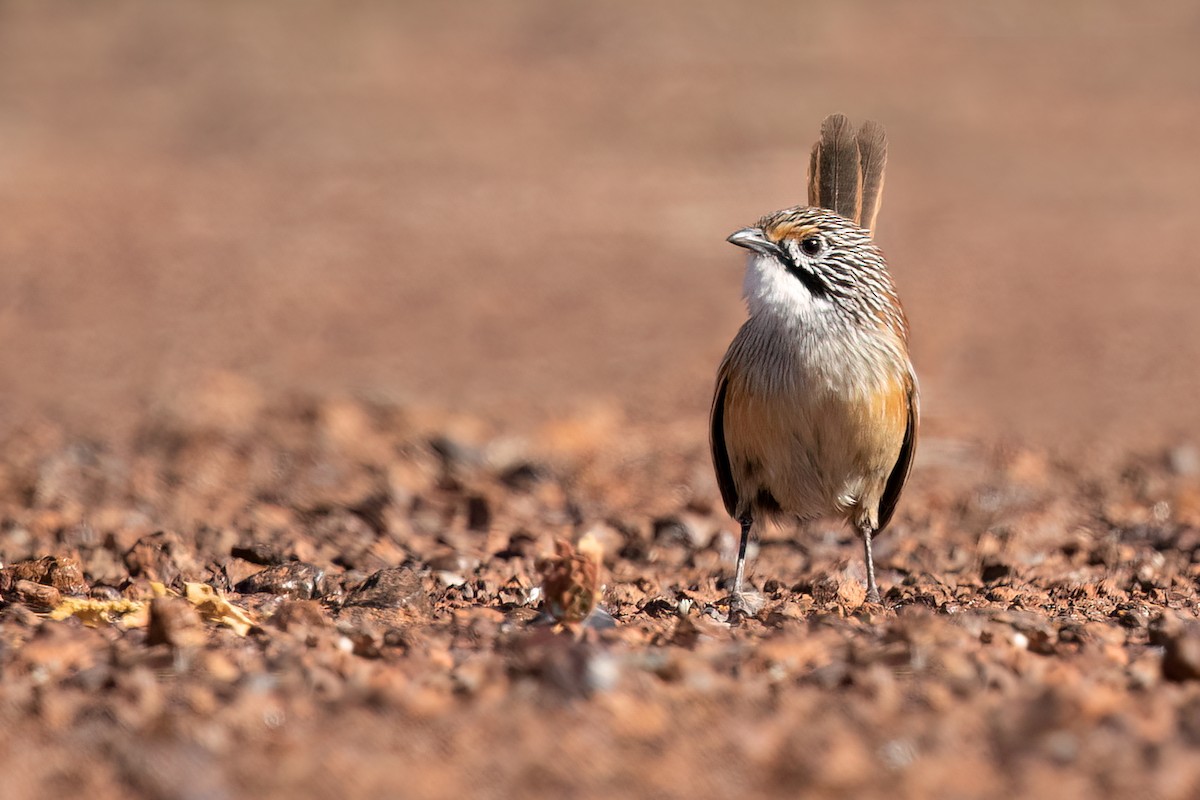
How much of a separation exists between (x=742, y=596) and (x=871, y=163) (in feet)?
8.18

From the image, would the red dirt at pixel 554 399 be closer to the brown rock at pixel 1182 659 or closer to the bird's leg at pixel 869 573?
the brown rock at pixel 1182 659

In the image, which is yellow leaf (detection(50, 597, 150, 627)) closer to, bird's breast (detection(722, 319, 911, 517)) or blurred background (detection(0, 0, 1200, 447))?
bird's breast (detection(722, 319, 911, 517))

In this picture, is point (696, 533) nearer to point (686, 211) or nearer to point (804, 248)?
point (804, 248)

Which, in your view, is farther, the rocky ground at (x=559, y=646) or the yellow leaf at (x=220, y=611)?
the yellow leaf at (x=220, y=611)

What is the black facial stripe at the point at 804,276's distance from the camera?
6539mm

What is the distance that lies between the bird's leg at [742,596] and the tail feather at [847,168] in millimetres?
1687

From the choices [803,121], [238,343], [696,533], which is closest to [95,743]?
[696,533]

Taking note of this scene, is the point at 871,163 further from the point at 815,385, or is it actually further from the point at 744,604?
the point at 744,604

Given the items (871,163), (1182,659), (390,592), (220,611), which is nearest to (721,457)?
(871,163)

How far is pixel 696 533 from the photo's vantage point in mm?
7906

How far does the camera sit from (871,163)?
296 inches

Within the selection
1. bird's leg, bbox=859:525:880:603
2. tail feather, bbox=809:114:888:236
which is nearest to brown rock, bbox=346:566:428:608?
bird's leg, bbox=859:525:880:603

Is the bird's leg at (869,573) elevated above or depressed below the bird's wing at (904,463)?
below

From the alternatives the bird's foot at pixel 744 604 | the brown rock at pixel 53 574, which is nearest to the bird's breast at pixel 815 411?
the bird's foot at pixel 744 604
